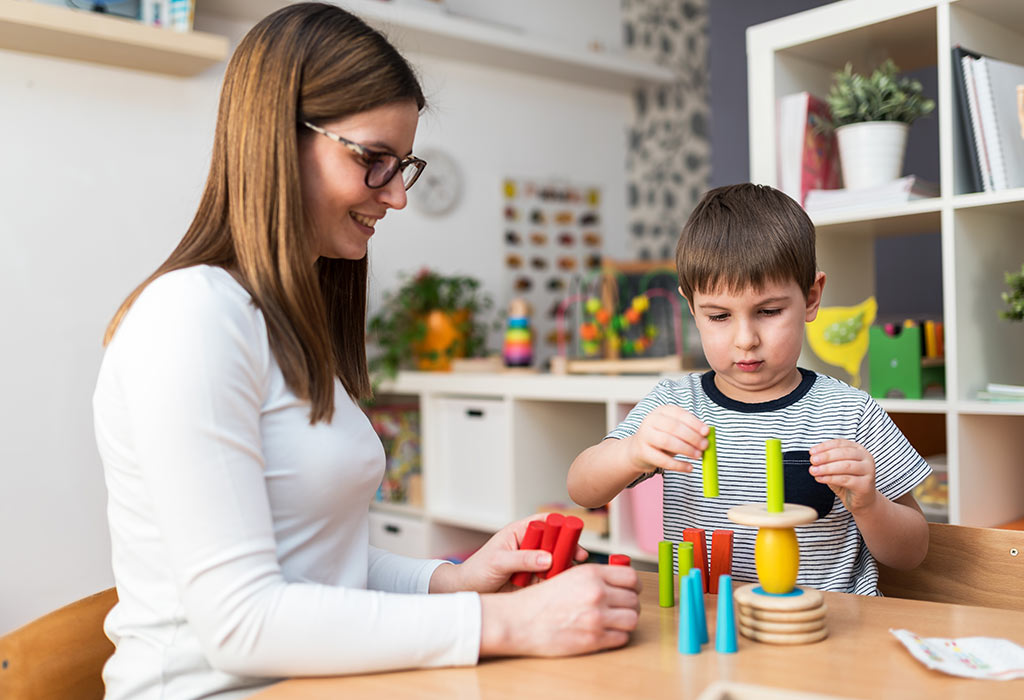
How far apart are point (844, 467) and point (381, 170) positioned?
24.3 inches

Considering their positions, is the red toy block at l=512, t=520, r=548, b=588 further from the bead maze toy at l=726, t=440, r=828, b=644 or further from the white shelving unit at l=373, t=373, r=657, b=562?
the white shelving unit at l=373, t=373, r=657, b=562

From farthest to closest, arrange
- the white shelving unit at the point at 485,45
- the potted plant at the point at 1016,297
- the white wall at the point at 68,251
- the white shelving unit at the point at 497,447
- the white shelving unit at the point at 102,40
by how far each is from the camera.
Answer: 1. the white shelving unit at the point at 485,45
2. the white shelving unit at the point at 497,447
3. the white wall at the point at 68,251
4. the white shelving unit at the point at 102,40
5. the potted plant at the point at 1016,297

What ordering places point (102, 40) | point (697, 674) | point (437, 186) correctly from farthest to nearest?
point (437, 186) < point (102, 40) < point (697, 674)

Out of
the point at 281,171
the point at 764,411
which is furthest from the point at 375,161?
the point at 764,411

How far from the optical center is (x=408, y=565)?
116cm

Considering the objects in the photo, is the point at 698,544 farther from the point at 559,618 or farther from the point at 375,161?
the point at 375,161

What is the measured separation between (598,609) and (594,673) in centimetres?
6

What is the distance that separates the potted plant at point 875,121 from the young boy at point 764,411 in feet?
2.27

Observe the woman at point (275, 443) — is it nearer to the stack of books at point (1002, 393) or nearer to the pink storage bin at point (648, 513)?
the stack of books at point (1002, 393)

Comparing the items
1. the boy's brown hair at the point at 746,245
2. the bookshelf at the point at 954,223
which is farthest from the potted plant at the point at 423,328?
the boy's brown hair at the point at 746,245

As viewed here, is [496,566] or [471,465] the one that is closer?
[496,566]

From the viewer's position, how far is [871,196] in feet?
6.37

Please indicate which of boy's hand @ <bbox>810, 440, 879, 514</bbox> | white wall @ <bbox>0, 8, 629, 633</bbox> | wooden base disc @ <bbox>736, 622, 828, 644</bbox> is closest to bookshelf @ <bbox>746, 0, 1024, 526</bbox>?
boy's hand @ <bbox>810, 440, 879, 514</bbox>

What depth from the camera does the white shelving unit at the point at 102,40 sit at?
7.84ft
